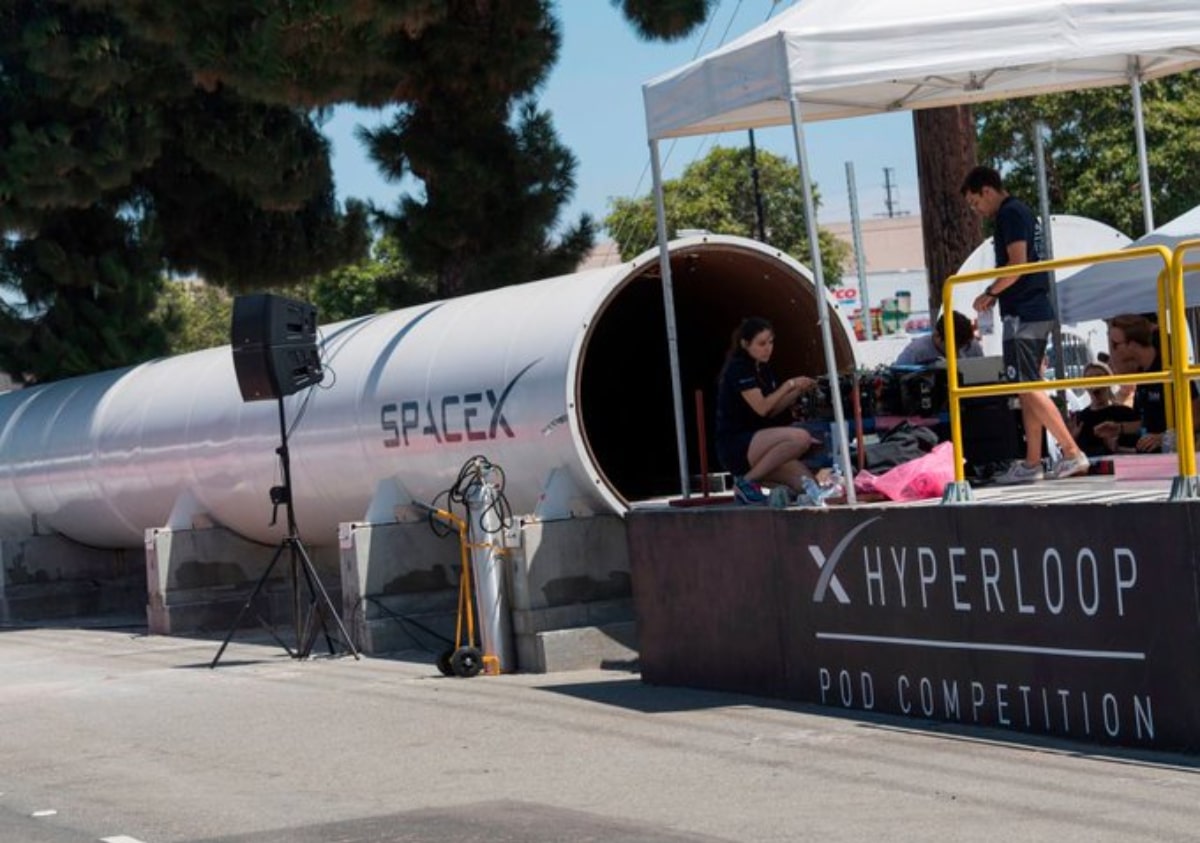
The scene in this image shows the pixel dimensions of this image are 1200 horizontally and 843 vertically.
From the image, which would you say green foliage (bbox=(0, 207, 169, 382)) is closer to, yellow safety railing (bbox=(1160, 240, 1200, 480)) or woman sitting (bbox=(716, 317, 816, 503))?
woman sitting (bbox=(716, 317, 816, 503))

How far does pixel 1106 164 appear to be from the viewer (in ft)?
143

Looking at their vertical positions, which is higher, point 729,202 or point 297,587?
point 729,202

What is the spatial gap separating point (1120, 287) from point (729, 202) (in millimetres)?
55073

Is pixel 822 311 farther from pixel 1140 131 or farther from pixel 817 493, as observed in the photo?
pixel 1140 131

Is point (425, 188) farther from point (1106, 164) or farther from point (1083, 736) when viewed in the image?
point (1106, 164)

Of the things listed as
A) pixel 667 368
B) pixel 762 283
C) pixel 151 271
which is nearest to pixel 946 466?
pixel 762 283

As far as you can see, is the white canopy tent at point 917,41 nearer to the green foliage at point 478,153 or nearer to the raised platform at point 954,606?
the raised platform at point 954,606

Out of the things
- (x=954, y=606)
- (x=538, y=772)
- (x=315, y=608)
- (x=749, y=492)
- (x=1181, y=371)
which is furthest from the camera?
(x=315, y=608)

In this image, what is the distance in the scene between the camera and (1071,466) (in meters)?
11.9

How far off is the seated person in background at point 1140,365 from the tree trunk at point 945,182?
5989mm

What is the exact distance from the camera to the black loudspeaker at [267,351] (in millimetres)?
17156

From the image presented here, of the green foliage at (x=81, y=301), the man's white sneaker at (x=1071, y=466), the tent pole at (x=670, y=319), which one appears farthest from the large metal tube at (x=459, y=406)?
the green foliage at (x=81, y=301)

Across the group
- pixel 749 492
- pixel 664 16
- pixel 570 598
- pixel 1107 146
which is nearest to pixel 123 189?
pixel 664 16

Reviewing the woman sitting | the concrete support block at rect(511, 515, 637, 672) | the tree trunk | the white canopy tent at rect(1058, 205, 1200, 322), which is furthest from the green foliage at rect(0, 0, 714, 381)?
the woman sitting
